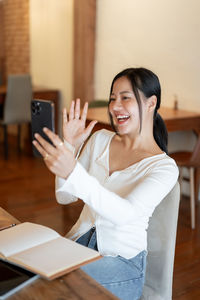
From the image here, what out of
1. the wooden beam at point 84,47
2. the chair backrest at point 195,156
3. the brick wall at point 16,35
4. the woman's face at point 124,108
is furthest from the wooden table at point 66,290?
the brick wall at point 16,35

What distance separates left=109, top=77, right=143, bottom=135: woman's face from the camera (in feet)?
4.56

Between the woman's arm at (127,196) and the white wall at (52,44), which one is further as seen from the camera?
the white wall at (52,44)

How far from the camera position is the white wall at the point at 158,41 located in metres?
3.38

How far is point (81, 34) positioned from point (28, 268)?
378 cm

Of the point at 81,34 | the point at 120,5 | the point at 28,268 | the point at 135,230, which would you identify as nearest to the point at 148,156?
the point at 135,230

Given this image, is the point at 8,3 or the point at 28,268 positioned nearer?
the point at 28,268

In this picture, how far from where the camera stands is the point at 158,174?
1.25 metres

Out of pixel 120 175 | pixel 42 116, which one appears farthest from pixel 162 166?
pixel 42 116

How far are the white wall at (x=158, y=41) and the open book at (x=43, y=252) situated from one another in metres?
2.58

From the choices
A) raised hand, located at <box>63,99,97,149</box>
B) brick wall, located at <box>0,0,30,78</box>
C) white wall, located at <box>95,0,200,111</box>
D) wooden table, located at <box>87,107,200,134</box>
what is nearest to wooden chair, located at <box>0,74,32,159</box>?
white wall, located at <box>95,0,200,111</box>

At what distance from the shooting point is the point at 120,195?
1.32 metres

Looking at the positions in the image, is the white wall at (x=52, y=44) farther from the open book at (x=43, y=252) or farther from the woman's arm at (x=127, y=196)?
the open book at (x=43, y=252)

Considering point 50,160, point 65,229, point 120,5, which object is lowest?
point 65,229

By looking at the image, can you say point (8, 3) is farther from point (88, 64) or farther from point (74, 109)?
point (74, 109)
